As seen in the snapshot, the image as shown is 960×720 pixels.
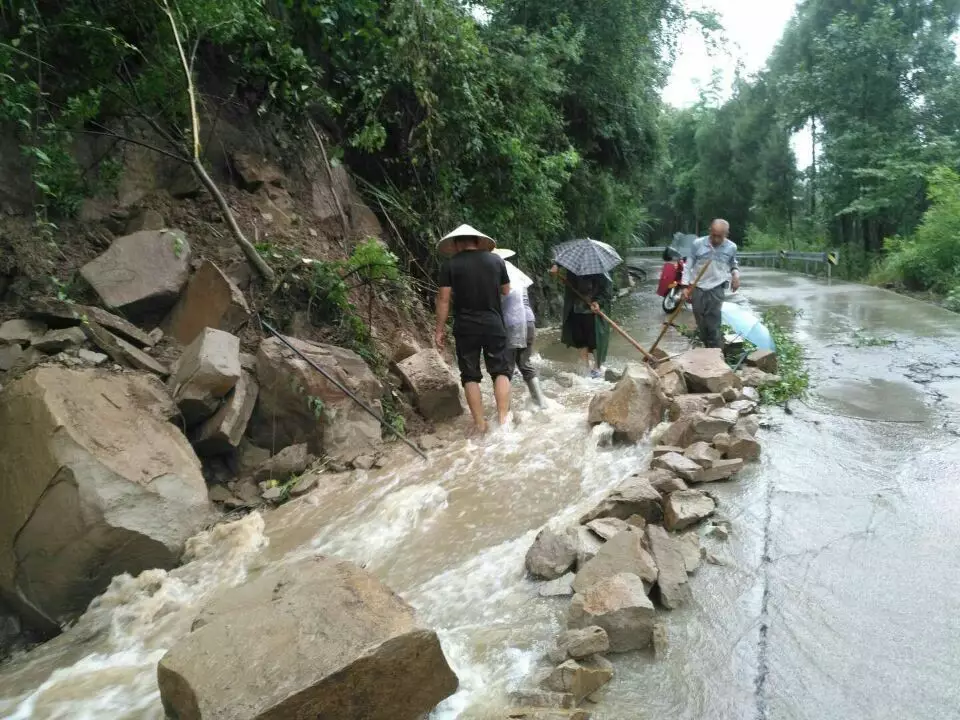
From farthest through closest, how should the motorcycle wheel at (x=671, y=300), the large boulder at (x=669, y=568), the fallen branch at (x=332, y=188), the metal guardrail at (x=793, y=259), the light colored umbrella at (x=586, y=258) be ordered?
the metal guardrail at (x=793, y=259)
the motorcycle wheel at (x=671, y=300)
the fallen branch at (x=332, y=188)
the light colored umbrella at (x=586, y=258)
the large boulder at (x=669, y=568)

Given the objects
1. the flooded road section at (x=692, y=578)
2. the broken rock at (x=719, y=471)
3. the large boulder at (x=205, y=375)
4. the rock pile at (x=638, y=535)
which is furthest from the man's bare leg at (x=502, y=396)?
the large boulder at (x=205, y=375)

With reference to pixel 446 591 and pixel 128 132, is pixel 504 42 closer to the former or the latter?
pixel 128 132

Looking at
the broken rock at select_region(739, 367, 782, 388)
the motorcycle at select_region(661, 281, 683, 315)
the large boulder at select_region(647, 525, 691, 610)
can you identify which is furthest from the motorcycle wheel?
the large boulder at select_region(647, 525, 691, 610)

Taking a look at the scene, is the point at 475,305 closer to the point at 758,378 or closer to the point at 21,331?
the point at 758,378

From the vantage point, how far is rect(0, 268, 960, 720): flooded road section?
234 cm

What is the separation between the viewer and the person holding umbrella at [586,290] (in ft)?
25.2

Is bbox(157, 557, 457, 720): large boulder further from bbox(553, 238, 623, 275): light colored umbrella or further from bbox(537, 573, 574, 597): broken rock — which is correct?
bbox(553, 238, 623, 275): light colored umbrella

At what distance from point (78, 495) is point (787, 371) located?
627cm

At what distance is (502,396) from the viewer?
5891 millimetres

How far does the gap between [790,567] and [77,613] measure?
3618 mm

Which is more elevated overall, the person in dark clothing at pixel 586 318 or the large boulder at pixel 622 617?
the person in dark clothing at pixel 586 318

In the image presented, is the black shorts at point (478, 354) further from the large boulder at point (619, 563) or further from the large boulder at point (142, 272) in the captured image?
the large boulder at point (619, 563)

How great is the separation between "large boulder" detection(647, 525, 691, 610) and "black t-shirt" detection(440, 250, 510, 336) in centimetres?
279

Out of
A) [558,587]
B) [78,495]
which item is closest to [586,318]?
[558,587]
